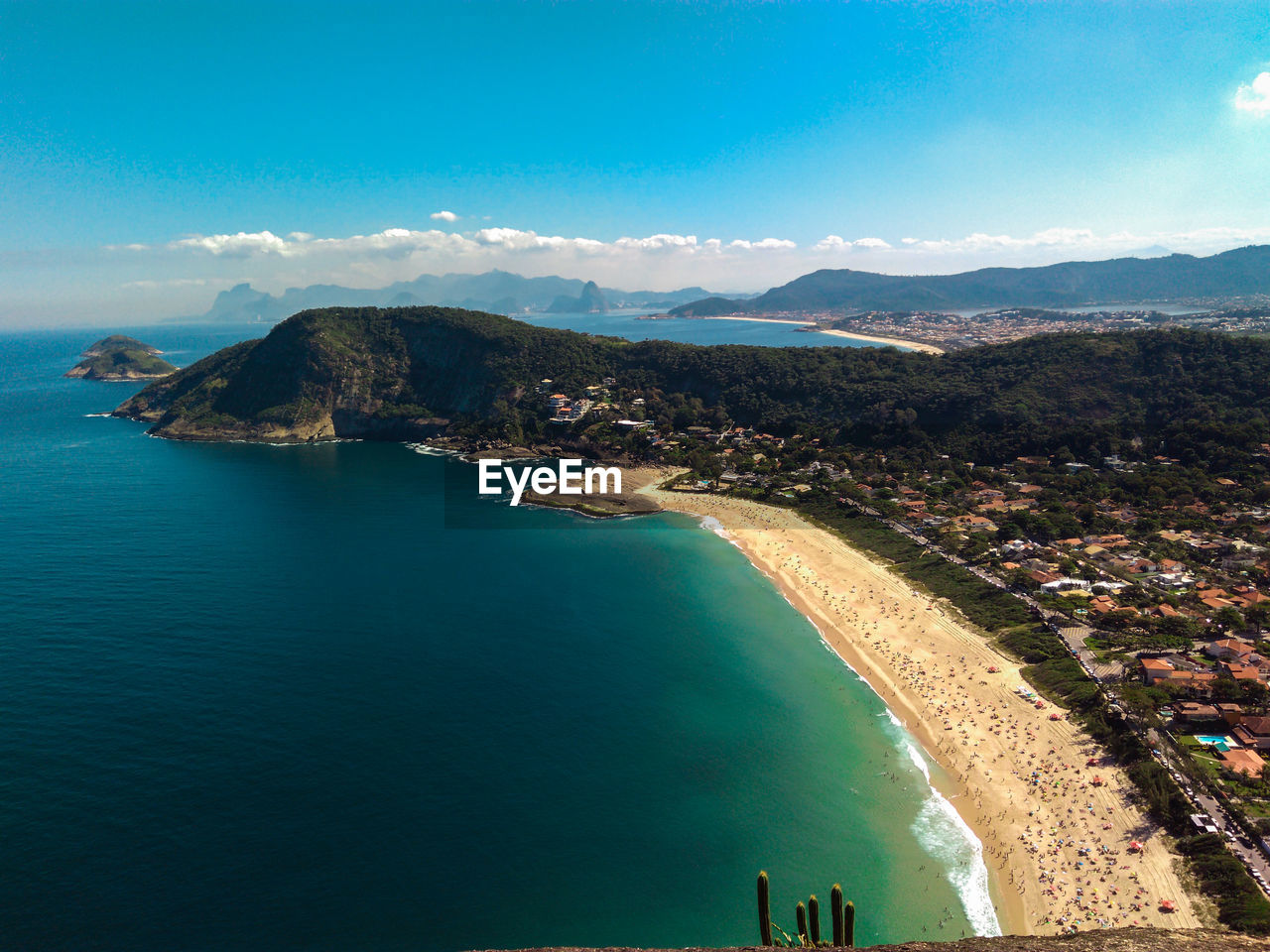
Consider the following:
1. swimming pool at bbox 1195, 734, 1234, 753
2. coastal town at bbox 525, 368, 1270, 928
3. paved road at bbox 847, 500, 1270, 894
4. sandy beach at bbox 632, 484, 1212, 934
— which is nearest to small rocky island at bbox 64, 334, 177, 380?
coastal town at bbox 525, 368, 1270, 928

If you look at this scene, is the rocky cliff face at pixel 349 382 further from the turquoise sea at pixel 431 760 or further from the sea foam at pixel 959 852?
the sea foam at pixel 959 852

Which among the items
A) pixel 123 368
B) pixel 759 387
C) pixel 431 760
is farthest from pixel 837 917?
pixel 123 368

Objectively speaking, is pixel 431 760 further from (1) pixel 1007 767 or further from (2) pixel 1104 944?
(1) pixel 1007 767

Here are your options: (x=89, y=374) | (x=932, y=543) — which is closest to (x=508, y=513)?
(x=932, y=543)

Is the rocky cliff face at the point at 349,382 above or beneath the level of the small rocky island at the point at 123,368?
beneath

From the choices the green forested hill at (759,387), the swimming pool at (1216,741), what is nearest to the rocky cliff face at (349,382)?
the green forested hill at (759,387)

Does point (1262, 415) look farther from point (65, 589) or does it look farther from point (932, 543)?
point (65, 589)

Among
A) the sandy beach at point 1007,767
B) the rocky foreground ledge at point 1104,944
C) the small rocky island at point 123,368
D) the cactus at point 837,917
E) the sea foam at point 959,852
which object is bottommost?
the sea foam at point 959,852

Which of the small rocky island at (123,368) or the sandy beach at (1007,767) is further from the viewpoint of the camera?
the small rocky island at (123,368)
